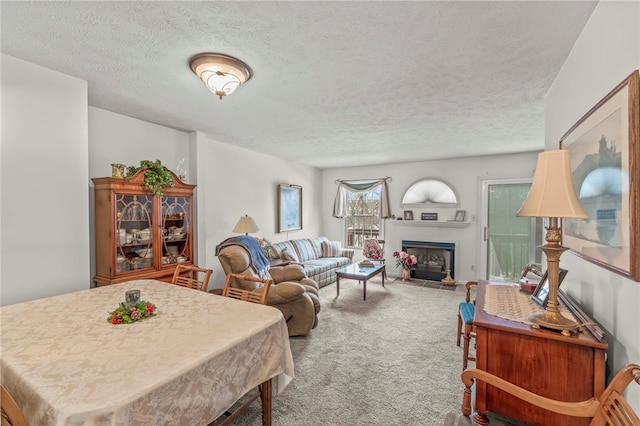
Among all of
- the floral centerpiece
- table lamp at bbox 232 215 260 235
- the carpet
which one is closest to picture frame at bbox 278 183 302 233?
table lamp at bbox 232 215 260 235

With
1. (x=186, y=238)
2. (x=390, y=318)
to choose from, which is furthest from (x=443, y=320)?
(x=186, y=238)

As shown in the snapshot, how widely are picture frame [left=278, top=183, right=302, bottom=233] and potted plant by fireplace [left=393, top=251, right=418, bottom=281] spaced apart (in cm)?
221

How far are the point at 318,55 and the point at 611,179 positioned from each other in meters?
1.78

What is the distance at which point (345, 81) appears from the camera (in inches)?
94.3

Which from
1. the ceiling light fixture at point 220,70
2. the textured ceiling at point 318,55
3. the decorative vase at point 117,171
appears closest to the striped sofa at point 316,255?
the textured ceiling at point 318,55

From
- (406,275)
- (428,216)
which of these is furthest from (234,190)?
(428,216)

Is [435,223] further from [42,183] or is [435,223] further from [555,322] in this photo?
[42,183]

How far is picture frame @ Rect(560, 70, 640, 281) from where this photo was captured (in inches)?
44.8

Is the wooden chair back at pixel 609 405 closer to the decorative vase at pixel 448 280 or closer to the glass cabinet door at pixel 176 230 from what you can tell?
the glass cabinet door at pixel 176 230

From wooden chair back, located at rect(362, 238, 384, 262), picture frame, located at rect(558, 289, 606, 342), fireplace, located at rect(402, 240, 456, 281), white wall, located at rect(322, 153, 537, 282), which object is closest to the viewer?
picture frame, located at rect(558, 289, 606, 342)

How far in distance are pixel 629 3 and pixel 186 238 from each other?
12.9 ft

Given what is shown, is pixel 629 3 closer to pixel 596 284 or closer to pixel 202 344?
pixel 596 284

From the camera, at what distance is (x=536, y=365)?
53.5 inches

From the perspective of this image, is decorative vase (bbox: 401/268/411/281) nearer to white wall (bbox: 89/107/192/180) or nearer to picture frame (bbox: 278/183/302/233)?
picture frame (bbox: 278/183/302/233)
